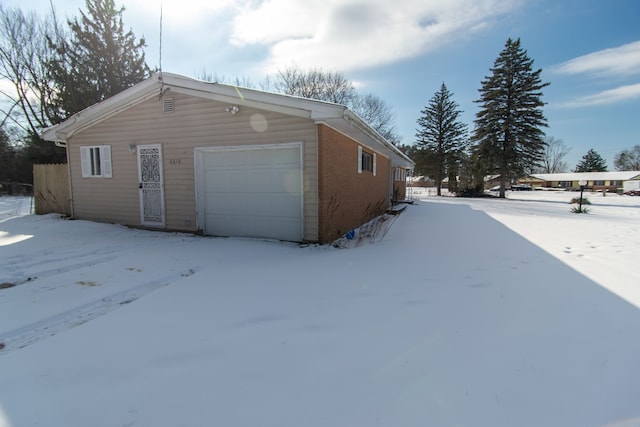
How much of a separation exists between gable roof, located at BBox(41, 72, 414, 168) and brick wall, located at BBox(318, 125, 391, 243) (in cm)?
37

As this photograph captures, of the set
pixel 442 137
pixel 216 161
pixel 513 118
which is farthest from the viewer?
pixel 442 137

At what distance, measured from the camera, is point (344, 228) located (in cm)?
774

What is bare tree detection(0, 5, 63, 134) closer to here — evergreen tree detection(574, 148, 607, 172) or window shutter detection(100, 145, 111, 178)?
window shutter detection(100, 145, 111, 178)

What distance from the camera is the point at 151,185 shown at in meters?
7.77

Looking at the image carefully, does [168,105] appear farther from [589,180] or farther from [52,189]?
[589,180]

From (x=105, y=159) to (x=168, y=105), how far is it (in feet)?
8.93

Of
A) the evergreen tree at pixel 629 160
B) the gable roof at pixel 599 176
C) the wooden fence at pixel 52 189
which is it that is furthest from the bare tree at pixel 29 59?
the evergreen tree at pixel 629 160

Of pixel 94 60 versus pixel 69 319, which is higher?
pixel 94 60

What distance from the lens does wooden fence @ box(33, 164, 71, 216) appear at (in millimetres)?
9606

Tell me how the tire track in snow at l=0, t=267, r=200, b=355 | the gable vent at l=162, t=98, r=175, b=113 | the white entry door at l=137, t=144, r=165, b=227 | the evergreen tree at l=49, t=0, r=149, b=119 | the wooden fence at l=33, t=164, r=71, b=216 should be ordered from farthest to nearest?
the evergreen tree at l=49, t=0, r=149, b=119 < the wooden fence at l=33, t=164, r=71, b=216 < the white entry door at l=137, t=144, r=165, b=227 < the gable vent at l=162, t=98, r=175, b=113 < the tire track in snow at l=0, t=267, r=200, b=355

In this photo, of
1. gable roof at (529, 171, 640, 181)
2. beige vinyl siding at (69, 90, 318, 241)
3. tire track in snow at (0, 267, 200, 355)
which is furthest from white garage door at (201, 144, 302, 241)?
gable roof at (529, 171, 640, 181)

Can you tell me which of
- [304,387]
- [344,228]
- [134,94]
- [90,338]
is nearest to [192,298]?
[90,338]

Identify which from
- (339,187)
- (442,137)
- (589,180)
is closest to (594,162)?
(589,180)

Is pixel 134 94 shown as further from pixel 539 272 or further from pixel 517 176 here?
pixel 517 176
